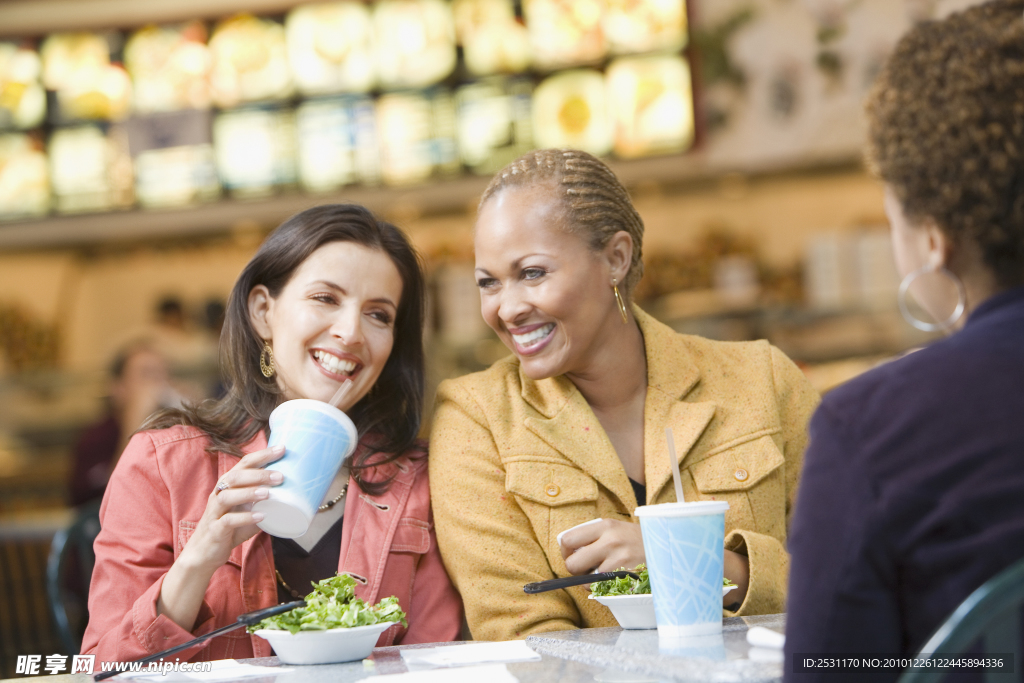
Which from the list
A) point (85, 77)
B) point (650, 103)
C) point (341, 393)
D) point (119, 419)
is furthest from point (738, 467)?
point (85, 77)

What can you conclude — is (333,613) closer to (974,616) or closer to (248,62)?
(974,616)

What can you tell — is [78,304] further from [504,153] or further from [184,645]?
[184,645]

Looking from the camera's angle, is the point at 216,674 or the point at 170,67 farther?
the point at 170,67

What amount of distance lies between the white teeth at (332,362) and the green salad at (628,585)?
0.69 m

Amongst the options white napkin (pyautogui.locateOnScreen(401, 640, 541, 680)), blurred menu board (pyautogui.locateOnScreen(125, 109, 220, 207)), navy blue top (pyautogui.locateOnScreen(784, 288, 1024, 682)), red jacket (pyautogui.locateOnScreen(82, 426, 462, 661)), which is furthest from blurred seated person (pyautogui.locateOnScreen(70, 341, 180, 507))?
navy blue top (pyautogui.locateOnScreen(784, 288, 1024, 682))

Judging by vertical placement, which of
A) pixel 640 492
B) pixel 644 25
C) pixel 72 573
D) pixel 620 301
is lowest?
pixel 72 573

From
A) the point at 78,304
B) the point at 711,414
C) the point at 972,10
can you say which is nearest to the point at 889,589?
the point at 972,10

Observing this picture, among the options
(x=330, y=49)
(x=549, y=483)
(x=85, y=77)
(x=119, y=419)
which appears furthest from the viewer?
(x=85, y=77)

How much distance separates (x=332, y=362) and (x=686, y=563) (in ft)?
2.86

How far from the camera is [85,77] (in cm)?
559

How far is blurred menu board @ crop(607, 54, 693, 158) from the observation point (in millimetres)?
5137

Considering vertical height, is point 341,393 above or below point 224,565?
Result: above

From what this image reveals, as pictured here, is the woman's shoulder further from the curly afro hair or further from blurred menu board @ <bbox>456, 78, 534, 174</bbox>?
blurred menu board @ <bbox>456, 78, 534, 174</bbox>

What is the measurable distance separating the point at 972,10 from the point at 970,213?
0.78 ft
